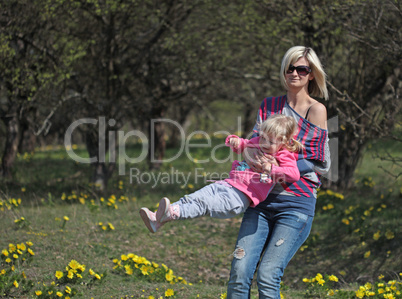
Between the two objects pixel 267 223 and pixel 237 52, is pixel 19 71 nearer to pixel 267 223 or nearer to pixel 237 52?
pixel 237 52

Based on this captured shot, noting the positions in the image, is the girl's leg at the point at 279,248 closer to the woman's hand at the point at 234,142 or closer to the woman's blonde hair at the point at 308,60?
the woman's hand at the point at 234,142

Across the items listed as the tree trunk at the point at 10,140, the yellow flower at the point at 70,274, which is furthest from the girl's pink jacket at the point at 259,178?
the tree trunk at the point at 10,140

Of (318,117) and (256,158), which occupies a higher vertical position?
(318,117)

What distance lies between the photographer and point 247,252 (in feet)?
10.8

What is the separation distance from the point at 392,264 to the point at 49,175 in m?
7.83

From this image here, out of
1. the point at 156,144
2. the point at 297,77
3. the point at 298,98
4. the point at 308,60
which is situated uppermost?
the point at 308,60

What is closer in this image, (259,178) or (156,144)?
(259,178)

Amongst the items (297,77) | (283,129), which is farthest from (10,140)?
(283,129)

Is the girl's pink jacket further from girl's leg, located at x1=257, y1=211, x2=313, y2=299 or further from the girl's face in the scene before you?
girl's leg, located at x1=257, y1=211, x2=313, y2=299

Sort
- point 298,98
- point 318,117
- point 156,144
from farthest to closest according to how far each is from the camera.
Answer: point 156,144 < point 298,98 < point 318,117

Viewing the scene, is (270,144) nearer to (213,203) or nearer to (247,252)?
(213,203)

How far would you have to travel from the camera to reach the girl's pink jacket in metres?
3.24

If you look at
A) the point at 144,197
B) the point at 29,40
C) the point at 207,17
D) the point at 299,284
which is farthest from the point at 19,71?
the point at 299,284

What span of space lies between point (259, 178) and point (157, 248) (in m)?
4.08
